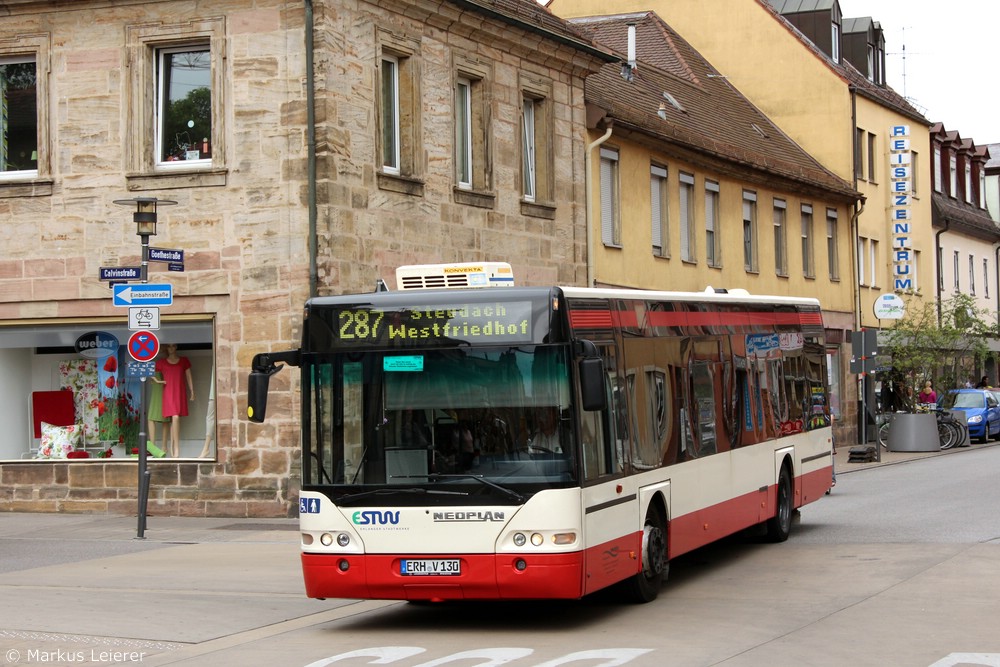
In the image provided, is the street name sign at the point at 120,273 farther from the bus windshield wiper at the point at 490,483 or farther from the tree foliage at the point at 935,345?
the tree foliage at the point at 935,345

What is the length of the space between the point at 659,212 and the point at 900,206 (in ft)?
54.1

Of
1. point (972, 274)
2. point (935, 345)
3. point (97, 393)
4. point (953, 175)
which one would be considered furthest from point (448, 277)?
point (972, 274)

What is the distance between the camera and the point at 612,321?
39.0 ft

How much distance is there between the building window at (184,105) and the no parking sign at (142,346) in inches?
163

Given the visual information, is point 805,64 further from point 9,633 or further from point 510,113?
point 9,633

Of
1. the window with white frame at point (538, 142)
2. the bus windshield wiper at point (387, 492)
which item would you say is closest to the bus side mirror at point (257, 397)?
the bus windshield wiper at point (387, 492)

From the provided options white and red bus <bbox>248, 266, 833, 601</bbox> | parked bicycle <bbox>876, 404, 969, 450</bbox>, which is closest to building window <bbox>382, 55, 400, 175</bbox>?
white and red bus <bbox>248, 266, 833, 601</bbox>

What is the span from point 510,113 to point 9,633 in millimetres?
16143

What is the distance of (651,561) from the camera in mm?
12281

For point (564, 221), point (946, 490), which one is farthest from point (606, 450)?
point (564, 221)

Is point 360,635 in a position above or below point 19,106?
below

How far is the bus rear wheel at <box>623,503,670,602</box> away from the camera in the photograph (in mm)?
12117

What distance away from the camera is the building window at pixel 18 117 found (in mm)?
22438

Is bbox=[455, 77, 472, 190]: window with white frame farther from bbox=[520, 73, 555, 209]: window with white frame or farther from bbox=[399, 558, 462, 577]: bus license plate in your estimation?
bbox=[399, 558, 462, 577]: bus license plate
